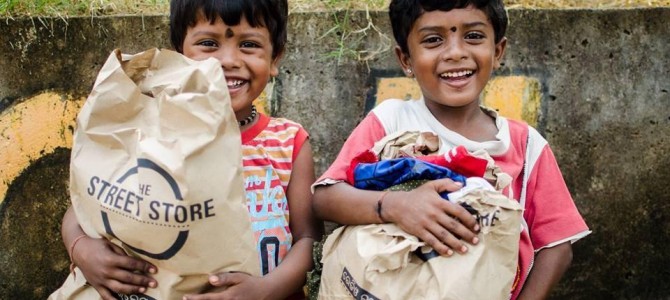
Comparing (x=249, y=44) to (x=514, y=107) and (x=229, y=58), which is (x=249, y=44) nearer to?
(x=229, y=58)

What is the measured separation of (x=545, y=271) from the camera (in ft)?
8.63

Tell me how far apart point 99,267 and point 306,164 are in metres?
0.74

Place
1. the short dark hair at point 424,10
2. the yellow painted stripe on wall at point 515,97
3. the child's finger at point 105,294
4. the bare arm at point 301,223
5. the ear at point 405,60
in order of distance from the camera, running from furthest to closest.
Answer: the yellow painted stripe on wall at point 515,97
the ear at point 405,60
the short dark hair at point 424,10
the bare arm at point 301,223
the child's finger at point 105,294

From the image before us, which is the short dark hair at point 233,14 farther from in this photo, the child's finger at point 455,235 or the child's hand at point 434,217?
the child's finger at point 455,235

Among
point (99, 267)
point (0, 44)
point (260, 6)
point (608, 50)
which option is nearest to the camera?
point (99, 267)

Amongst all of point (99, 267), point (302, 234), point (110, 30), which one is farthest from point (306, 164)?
point (110, 30)

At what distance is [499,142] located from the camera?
2.66m

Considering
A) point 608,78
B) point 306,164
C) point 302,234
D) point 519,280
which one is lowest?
point 519,280

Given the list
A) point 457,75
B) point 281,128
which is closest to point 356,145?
point 281,128

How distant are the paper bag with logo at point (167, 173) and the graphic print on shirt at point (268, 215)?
29 cm

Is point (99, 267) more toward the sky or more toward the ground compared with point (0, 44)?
more toward the ground

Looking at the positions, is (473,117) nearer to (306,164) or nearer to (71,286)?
(306,164)

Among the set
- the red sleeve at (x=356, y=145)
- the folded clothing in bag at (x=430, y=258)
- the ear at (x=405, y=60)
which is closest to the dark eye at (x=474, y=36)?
the ear at (x=405, y=60)

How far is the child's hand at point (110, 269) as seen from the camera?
7.27 ft
